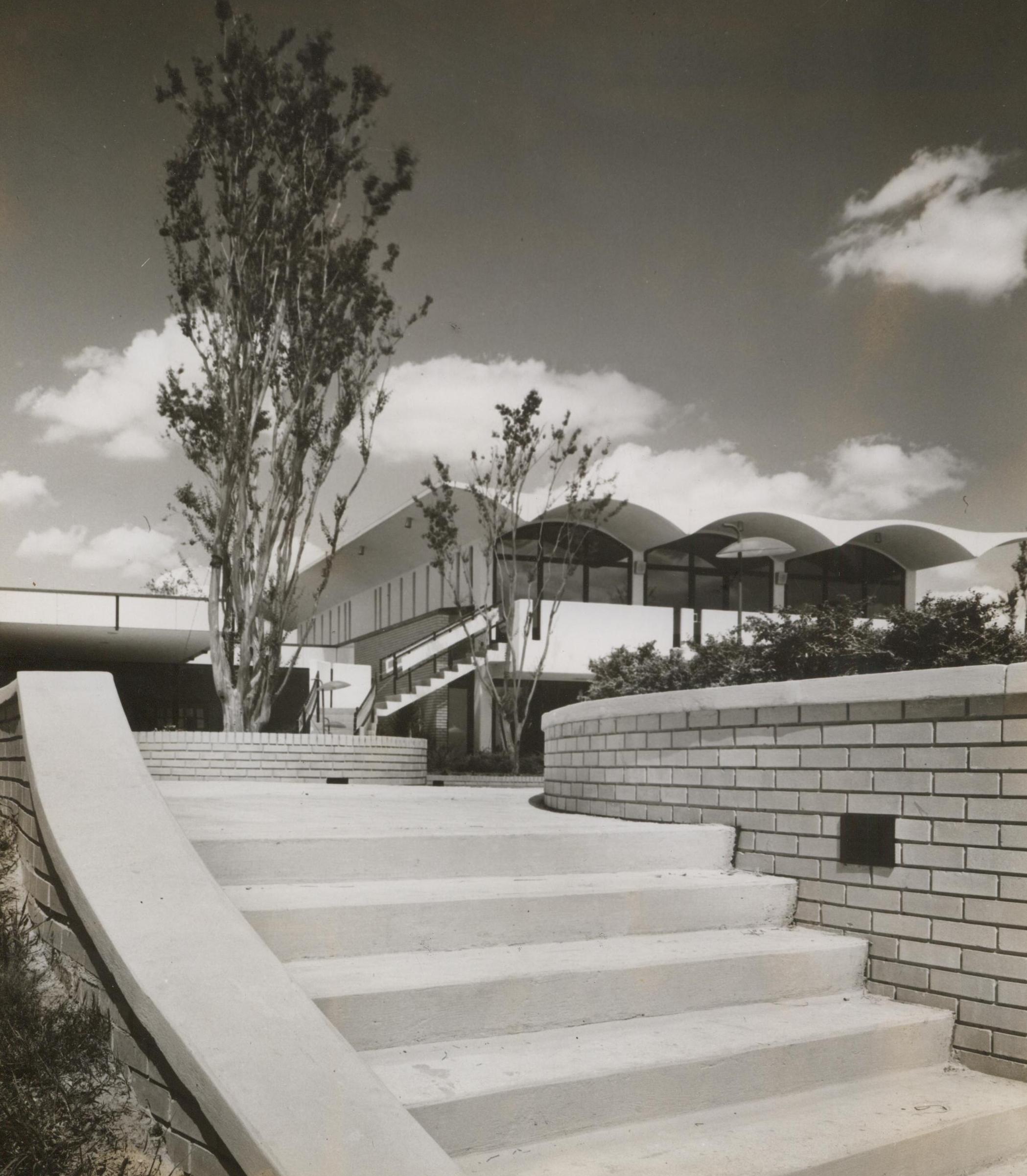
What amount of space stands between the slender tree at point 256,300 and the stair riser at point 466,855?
7.74 meters

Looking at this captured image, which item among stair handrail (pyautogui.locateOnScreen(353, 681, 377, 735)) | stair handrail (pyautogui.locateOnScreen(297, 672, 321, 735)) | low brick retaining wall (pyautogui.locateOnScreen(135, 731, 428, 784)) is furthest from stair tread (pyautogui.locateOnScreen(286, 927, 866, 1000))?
stair handrail (pyautogui.locateOnScreen(353, 681, 377, 735))

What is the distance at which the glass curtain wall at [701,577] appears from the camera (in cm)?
2494

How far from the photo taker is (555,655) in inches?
861

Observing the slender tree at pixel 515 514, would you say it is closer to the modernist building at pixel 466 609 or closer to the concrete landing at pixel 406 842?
the modernist building at pixel 466 609

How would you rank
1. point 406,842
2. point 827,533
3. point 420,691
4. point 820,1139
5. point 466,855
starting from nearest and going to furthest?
point 820,1139 → point 406,842 → point 466,855 → point 420,691 → point 827,533

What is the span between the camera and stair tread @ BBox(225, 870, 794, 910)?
11.1 ft

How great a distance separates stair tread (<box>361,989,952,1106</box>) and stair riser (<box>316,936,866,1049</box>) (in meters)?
0.03

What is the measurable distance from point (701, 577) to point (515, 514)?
23.3 ft

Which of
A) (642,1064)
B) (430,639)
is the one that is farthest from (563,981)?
(430,639)

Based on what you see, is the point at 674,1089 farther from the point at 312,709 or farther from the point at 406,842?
the point at 312,709

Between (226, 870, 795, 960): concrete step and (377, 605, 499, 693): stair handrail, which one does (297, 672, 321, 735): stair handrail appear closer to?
(377, 605, 499, 693): stair handrail

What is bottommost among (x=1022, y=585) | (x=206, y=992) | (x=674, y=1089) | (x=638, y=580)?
(x=674, y=1089)

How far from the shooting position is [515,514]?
67.4 ft

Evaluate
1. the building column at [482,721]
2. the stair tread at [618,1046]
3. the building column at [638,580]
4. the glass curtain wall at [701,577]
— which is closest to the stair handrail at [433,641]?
the building column at [482,721]
